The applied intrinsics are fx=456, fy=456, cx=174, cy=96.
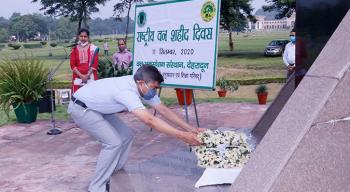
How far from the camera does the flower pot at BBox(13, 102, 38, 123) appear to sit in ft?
30.6

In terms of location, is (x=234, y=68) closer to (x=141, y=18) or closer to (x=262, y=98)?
(x=262, y=98)

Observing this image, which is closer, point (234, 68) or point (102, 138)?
point (102, 138)

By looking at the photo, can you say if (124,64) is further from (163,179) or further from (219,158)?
(219,158)

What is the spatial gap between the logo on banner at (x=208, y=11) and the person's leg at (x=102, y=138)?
1936mm

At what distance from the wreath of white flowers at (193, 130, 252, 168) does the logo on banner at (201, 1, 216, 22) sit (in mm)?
1960

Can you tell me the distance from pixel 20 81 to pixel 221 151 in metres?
6.09

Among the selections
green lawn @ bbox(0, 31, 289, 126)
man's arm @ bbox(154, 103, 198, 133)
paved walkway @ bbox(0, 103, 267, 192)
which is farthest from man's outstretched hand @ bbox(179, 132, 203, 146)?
green lawn @ bbox(0, 31, 289, 126)

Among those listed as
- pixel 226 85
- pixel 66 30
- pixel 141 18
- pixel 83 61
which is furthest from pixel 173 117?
pixel 66 30

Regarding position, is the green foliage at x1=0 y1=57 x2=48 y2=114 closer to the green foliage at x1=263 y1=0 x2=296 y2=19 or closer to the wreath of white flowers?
the wreath of white flowers

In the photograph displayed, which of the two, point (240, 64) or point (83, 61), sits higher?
point (83, 61)

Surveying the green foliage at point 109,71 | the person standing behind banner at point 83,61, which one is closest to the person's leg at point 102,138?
the person standing behind banner at point 83,61

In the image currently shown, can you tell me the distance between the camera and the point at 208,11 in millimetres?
5680

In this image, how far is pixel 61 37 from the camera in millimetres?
141125

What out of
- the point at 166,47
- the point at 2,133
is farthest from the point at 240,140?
the point at 2,133
